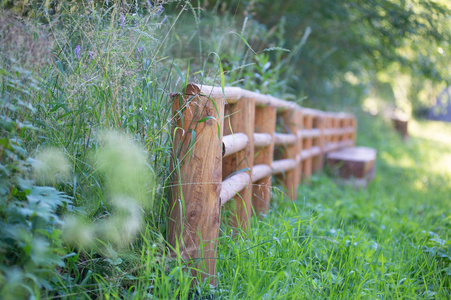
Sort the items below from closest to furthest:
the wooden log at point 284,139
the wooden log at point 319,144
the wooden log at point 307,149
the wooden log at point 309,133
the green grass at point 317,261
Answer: the green grass at point 317,261
the wooden log at point 284,139
the wooden log at point 309,133
the wooden log at point 307,149
the wooden log at point 319,144

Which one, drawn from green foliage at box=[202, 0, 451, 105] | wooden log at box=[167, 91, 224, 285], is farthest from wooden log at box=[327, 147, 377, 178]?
wooden log at box=[167, 91, 224, 285]

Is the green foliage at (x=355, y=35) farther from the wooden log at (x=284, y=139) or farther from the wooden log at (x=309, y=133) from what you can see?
the wooden log at (x=284, y=139)

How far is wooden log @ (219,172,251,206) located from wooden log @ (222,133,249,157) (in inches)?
6.6

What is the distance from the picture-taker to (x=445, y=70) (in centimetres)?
650

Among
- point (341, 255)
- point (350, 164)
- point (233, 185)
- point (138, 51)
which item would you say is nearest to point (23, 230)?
point (138, 51)

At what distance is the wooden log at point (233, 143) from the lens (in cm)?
222

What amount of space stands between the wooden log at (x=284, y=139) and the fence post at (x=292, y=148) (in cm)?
7

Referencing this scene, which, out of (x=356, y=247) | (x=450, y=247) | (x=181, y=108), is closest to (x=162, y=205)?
(x=181, y=108)

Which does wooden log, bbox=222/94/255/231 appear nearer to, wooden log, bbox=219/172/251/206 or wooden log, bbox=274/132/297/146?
wooden log, bbox=219/172/251/206

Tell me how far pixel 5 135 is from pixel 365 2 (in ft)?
19.4

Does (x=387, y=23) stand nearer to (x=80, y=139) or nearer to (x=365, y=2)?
(x=365, y=2)

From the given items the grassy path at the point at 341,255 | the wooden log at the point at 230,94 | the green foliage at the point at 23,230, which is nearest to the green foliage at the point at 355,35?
the wooden log at the point at 230,94

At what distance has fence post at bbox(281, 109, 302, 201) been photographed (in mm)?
4020

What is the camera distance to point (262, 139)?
3172mm
